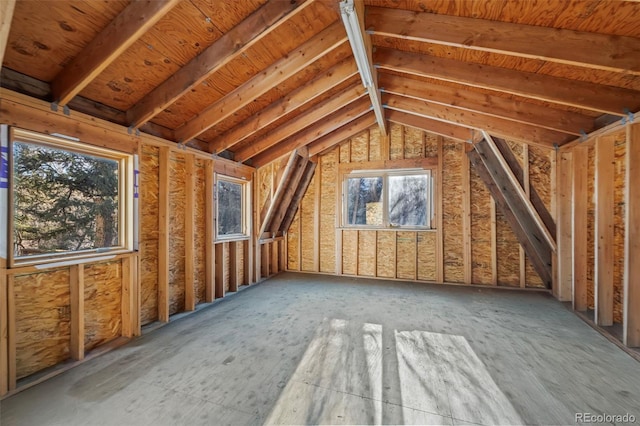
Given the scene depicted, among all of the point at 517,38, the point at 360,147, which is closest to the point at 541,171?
the point at 517,38

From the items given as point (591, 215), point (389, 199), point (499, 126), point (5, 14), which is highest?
point (499, 126)

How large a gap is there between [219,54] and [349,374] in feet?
9.29

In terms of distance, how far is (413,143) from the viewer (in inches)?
183

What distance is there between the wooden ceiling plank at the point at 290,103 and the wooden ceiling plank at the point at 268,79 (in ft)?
1.26

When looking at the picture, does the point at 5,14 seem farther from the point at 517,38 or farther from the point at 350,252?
the point at 350,252

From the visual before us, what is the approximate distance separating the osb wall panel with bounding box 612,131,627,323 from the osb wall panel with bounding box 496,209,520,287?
1504 millimetres

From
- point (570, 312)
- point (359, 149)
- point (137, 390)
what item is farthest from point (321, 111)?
point (570, 312)

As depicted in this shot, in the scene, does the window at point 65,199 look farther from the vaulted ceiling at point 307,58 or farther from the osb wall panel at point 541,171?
the osb wall panel at point 541,171

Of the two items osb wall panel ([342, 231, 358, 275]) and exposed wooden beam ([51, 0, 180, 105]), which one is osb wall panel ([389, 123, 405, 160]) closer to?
osb wall panel ([342, 231, 358, 275])

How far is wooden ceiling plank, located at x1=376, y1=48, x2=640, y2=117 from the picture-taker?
7.13 feet

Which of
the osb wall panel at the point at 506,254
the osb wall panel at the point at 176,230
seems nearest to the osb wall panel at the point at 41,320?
the osb wall panel at the point at 176,230

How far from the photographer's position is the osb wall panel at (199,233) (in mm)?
3432

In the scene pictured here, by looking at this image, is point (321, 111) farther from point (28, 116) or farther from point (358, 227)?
point (28, 116)

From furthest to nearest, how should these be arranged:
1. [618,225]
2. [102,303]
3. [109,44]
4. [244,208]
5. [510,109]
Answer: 1. [244,208]
2. [510,109]
3. [618,225]
4. [102,303]
5. [109,44]
